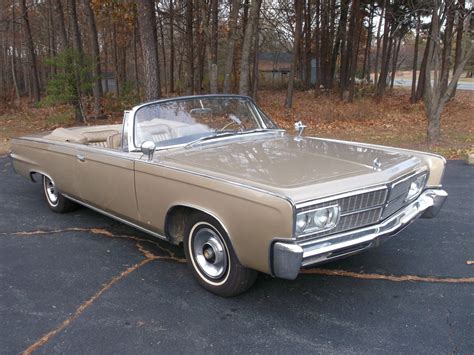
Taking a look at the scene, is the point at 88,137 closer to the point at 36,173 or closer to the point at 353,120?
Answer: the point at 36,173

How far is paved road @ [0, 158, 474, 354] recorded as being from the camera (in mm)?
2803

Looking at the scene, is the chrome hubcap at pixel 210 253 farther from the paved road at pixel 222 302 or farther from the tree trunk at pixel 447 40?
the tree trunk at pixel 447 40

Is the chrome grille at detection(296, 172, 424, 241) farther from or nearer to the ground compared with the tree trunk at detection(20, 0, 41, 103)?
nearer to the ground

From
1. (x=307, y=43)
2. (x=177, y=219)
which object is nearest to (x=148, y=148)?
(x=177, y=219)

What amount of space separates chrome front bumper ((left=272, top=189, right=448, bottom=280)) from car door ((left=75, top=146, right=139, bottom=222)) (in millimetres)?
1695

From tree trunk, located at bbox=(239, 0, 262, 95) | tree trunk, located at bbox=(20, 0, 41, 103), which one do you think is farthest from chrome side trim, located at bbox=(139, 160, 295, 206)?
tree trunk, located at bbox=(20, 0, 41, 103)

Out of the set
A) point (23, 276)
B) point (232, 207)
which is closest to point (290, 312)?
point (232, 207)

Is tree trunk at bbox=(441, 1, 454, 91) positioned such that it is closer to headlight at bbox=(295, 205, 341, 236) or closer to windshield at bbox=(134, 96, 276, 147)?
windshield at bbox=(134, 96, 276, 147)

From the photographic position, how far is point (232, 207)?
9.66ft

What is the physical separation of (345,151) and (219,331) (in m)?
1.85

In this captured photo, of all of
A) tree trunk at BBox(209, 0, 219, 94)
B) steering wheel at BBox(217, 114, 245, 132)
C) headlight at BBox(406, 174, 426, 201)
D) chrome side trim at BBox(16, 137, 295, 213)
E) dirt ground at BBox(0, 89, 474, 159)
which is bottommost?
dirt ground at BBox(0, 89, 474, 159)

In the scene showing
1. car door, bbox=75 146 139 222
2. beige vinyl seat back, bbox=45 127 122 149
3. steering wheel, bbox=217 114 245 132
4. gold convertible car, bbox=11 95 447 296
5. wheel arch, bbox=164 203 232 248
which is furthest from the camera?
beige vinyl seat back, bbox=45 127 122 149

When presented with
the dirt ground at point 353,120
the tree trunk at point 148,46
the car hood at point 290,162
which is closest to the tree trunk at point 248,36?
the dirt ground at point 353,120

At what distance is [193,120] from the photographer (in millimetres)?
4266
